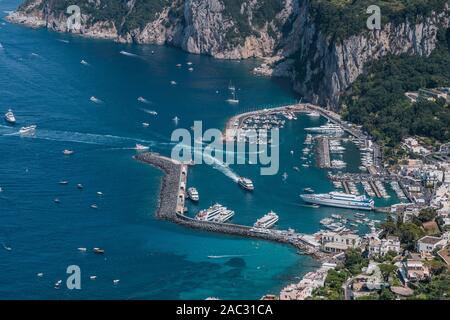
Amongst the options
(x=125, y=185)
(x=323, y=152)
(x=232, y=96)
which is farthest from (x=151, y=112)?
(x=125, y=185)

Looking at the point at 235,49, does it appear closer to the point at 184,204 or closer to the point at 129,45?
the point at 129,45

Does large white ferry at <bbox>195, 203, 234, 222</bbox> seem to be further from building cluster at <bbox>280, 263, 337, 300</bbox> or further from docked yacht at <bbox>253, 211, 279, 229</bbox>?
building cluster at <bbox>280, 263, 337, 300</bbox>

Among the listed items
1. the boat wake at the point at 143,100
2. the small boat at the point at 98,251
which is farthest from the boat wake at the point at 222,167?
the boat wake at the point at 143,100

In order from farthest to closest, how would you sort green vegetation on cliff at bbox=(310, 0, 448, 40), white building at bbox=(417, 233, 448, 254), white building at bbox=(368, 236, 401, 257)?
1. green vegetation on cliff at bbox=(310, 0, 448, 40)
2. white building at bbox=(368, 236, 401, 257)
3. white building at bbox=(417, 233, 448, 254)

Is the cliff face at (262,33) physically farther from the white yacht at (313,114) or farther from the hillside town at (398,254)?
the hillside town at (398,254)

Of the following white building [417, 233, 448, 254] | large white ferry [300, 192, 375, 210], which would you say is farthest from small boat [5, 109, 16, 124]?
white building [417, 233, 448, 254]

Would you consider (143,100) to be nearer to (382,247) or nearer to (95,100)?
(95,100)
